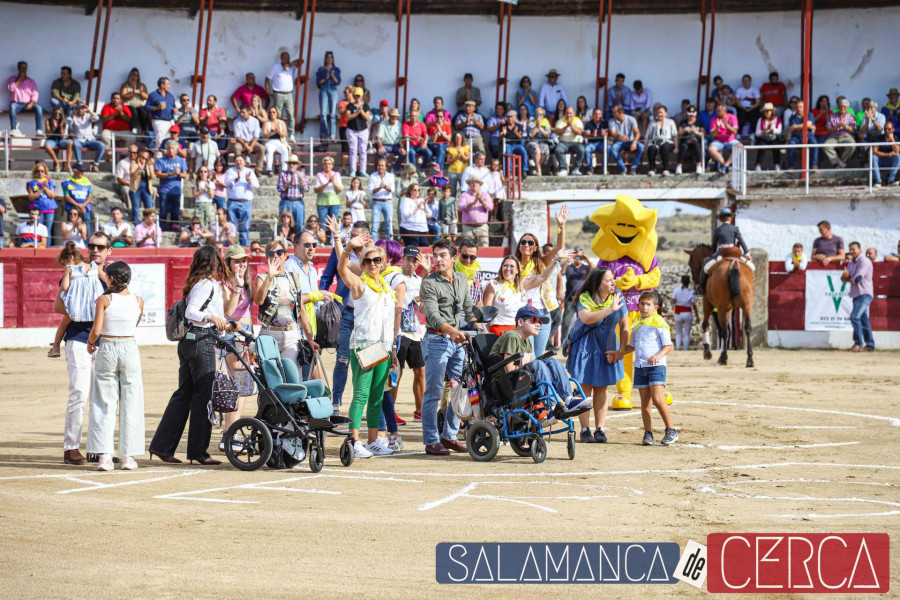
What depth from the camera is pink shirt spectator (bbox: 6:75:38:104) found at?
25812mm

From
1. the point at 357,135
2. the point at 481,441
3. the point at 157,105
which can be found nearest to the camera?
the point at 481,441

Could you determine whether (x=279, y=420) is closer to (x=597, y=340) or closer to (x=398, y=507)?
(x=398, y=507)

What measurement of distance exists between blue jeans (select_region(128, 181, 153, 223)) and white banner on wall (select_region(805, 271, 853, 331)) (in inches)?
513

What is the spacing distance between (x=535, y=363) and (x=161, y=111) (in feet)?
53.5

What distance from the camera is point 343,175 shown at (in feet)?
82.9

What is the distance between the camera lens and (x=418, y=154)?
25.8 m

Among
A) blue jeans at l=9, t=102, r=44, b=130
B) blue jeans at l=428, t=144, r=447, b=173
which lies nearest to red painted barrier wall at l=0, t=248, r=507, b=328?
blue jeans at l=9, t=102, r=44, b=130

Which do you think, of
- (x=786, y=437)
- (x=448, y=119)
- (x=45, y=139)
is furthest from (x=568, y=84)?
(x=786, y=437)

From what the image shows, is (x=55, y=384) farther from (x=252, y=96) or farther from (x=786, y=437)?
(x=252, y=96)

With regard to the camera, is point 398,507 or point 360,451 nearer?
point 398,507

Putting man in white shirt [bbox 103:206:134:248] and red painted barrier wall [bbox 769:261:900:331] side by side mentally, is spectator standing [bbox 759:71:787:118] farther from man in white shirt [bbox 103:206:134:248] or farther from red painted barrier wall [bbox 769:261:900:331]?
man in white shirt [bbox 103:206:134:248]

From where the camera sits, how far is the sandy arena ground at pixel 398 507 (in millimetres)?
6387

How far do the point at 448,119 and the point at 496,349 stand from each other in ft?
55.2

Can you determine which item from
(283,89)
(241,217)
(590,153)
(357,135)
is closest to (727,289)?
(590,153)
